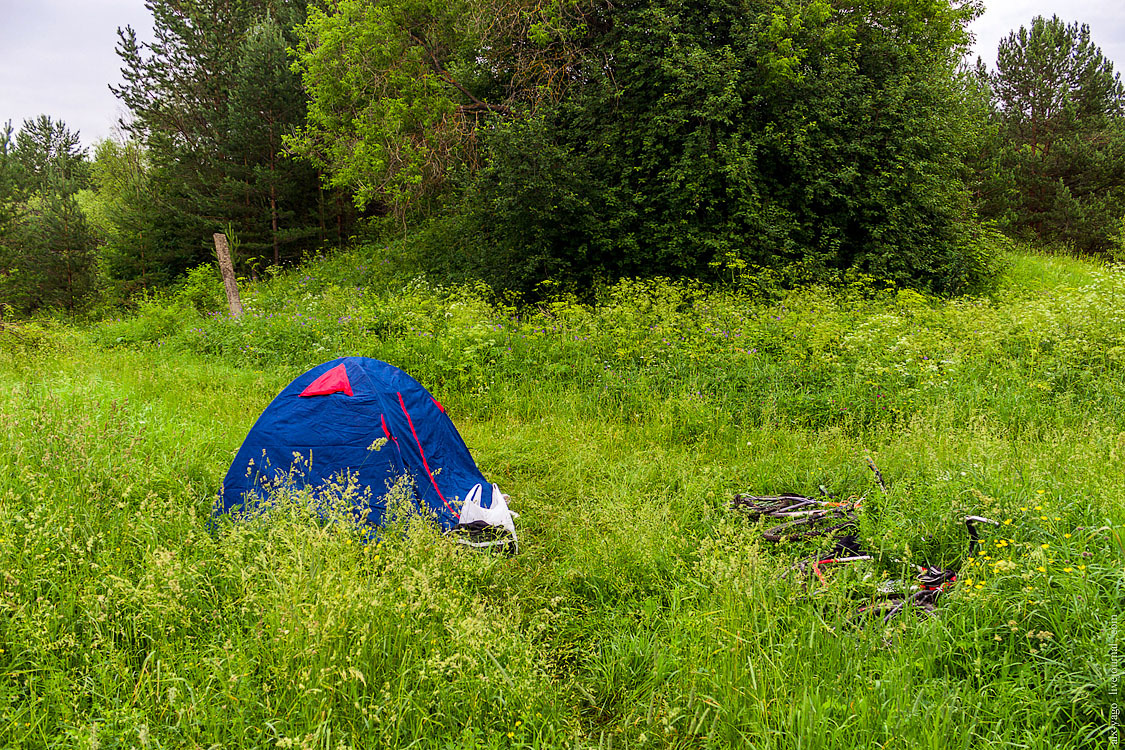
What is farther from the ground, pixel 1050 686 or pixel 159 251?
pixel 159 251

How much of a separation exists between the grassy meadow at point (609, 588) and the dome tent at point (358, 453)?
0.36 meters

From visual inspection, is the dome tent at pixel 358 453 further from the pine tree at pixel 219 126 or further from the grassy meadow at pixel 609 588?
the pine tree at pixel 219 126

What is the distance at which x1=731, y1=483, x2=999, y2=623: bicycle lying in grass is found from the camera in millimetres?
2885

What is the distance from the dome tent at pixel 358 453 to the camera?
4.06 meters

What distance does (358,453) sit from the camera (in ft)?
13.6

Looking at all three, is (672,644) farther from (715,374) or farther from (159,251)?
(159,251)

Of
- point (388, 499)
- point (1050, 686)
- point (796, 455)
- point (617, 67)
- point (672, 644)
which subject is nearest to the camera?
point (1050, 686)

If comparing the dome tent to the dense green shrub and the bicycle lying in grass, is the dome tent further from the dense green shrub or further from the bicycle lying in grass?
the dense green shrub

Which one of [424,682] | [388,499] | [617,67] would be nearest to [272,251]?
[617,67]

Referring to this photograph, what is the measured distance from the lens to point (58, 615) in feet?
8.72

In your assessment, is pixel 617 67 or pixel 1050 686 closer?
pixel 1050 686

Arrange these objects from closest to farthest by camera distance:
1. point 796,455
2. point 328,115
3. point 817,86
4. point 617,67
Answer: point 796,455
point 817,86
point 617,67
point 328,115

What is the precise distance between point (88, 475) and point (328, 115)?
55.8 ft

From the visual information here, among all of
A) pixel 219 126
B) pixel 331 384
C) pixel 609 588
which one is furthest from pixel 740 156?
pixel 219 126
